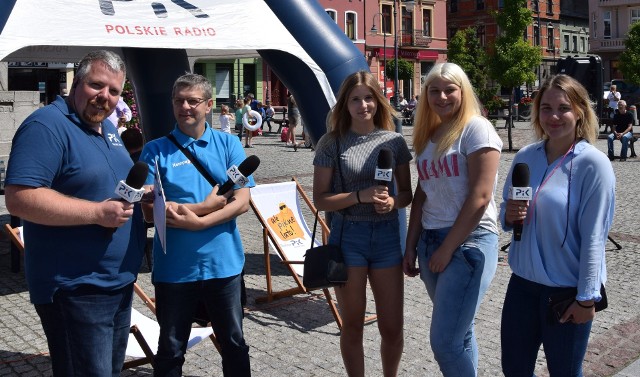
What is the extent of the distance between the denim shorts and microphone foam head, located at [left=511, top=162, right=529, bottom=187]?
0.86 meters

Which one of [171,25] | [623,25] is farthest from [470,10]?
[171,25]

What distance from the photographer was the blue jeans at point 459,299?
3.23m

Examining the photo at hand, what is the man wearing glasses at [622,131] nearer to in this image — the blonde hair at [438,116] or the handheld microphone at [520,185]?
the blonde hair at [438,116]

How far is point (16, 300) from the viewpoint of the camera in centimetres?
624

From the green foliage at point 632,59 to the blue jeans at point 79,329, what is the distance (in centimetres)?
3164

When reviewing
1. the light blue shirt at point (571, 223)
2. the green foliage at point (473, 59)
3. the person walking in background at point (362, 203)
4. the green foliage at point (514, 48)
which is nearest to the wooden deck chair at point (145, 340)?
the person walking in background at point (362, 203)

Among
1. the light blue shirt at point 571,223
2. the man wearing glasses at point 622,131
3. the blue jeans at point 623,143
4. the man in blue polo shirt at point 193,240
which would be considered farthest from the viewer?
the man wearing glasses at point 622,131

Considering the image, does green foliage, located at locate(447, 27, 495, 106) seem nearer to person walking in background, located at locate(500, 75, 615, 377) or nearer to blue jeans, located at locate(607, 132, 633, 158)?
blue jeans, located at locate(607, 132, 633, 158)

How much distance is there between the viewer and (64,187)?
269 centimetres

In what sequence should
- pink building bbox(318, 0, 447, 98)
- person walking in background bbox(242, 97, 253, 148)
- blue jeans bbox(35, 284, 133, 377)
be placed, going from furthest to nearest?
pink building bbox(318, 0, 447, 98), person walking in background bbox(242, 97, 253, 148), blue jeans bbox(35, 284, 133, 377)

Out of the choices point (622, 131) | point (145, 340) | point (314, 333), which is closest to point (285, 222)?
point (314, 333)

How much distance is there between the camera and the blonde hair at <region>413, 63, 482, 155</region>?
3309mm

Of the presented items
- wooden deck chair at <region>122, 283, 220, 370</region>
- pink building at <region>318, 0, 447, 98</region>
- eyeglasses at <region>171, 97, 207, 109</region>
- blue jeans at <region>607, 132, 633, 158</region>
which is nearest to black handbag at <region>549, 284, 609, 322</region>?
eyeglasses at <region>171, 97, 207, 109</region>

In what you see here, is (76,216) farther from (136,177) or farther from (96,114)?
(96,114)
